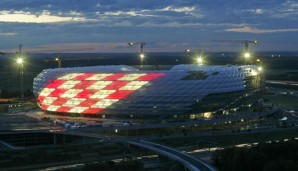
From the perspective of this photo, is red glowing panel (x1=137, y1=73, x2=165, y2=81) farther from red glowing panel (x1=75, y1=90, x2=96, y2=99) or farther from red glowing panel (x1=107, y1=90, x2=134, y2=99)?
red glowing panel (x1=75, y1=90, x2=96, y2=99)

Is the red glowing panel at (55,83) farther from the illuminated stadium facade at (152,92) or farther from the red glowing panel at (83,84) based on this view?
the red glowing panel at (83,84)

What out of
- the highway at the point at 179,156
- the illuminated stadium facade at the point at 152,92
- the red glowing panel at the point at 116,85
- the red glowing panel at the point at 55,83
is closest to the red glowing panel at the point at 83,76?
the illuminated stadium facade at the point at 152,92

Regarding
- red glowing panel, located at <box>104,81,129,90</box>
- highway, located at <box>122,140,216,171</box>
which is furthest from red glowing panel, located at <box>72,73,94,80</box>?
highway, located at <box>122,140,216,171</box>

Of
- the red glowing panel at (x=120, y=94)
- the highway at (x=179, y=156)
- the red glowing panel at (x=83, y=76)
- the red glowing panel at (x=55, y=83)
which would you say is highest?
the red glowing panel at (x=83, y=76)

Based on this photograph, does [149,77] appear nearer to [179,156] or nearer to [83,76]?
[83,76]

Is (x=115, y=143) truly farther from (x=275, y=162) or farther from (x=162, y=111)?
(x=275, y=162)

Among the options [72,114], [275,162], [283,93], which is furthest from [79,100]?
[283,93]

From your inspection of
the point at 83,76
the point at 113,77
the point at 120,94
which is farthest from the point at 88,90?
the point at 120,94
